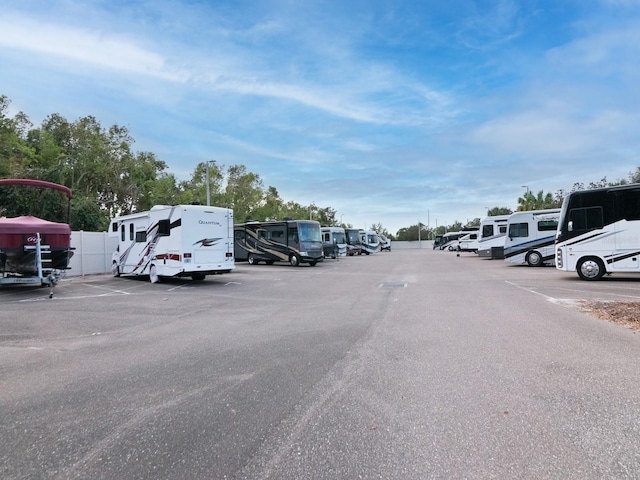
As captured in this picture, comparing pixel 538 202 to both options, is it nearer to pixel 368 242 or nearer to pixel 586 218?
pixel 368 242

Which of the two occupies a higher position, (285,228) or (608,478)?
(285,228)

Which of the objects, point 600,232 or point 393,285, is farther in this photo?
point 393,285

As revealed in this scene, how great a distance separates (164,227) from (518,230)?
18.4 metres

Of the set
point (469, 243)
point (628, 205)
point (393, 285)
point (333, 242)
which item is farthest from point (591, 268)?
point (469, 243)

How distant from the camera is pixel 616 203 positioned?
1474 centimetres

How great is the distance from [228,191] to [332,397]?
47.2 m

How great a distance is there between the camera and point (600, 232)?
14859 millimetres

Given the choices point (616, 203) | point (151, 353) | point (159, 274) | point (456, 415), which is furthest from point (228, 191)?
point (456, 415)

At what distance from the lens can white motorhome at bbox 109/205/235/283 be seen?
15.3 metres

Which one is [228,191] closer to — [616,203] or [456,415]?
[616,203]

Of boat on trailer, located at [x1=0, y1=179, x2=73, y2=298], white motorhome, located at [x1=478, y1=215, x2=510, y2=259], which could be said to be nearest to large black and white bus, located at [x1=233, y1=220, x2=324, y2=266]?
white motorhome, located at [x1=478, y1=215, x2=510, y2=259]

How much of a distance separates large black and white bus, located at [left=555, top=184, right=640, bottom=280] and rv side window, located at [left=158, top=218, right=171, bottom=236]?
1427 centimetres

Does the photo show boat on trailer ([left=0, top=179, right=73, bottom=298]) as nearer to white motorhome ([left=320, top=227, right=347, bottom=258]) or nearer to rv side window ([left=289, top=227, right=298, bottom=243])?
rv side window ([left=289, top=227, right=298, bottom=243])

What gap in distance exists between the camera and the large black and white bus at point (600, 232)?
14.5 m
